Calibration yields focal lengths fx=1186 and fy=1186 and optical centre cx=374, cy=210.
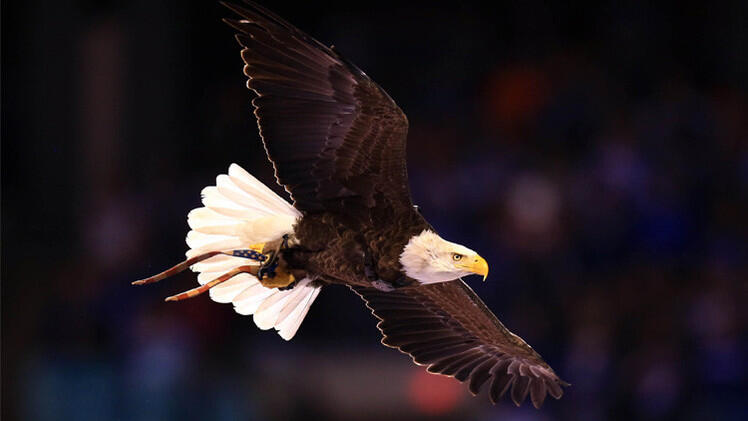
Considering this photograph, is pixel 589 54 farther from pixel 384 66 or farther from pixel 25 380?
pixel 25 380

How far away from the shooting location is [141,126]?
6004 millimetres

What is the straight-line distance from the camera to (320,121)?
356cm

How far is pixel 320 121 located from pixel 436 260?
21.7 inches

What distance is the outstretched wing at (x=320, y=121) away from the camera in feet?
11.4

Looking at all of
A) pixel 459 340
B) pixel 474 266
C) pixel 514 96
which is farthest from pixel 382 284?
pixel 514 96

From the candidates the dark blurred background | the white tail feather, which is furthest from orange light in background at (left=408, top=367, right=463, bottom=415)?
the white tail feather

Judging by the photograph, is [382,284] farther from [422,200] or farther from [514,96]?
[514,96]

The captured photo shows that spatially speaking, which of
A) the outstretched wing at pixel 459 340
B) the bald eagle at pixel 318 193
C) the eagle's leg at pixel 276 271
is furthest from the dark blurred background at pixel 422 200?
the eagle's leg at pixel 276 271

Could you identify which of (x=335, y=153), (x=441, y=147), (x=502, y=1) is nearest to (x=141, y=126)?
(x=441, y=147)

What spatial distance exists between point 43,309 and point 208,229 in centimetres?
224

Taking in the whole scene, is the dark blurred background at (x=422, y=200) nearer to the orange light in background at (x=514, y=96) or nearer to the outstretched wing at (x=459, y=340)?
the orange light in background at (x=514, y=96)

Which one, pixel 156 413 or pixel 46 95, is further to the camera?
pixel 46 95

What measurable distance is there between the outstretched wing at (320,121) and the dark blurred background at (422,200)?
1.95m

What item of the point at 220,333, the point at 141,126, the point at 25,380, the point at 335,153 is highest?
the point at 335,153
